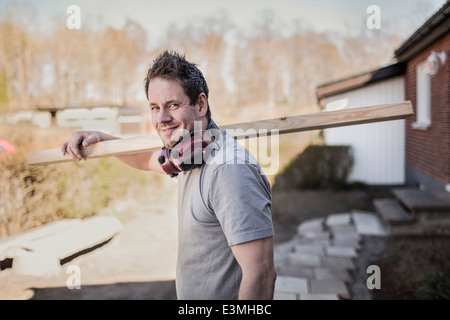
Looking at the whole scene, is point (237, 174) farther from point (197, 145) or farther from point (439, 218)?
point (439, 218)

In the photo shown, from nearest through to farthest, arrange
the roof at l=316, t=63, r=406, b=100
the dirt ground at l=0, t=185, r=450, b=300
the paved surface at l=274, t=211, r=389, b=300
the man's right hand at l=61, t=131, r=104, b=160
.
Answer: the man's right hand at l=61, t=131, r=104, b=160
the dirt ground at l=0, t=185, r=450, b=300
the paved surface at l=274, t=211, r=389, b=300
the roof at l=316, t=63, r=406, b=100

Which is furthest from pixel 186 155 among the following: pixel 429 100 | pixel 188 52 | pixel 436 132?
pixel 188 52

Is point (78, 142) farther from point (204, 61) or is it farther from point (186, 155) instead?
point (204, 61)

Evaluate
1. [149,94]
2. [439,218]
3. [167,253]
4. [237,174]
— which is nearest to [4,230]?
[167,253]

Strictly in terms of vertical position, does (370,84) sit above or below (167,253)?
above

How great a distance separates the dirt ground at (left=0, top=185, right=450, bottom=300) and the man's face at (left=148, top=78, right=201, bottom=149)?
9.36ft

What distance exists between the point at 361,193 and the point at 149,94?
29.6 feet

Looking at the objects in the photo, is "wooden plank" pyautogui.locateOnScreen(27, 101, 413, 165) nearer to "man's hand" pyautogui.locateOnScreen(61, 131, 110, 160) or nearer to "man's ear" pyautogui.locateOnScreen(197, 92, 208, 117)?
"man's hand" pyautogui.locateOnScreen(61, 131, 110, 160)

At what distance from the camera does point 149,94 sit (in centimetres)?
164

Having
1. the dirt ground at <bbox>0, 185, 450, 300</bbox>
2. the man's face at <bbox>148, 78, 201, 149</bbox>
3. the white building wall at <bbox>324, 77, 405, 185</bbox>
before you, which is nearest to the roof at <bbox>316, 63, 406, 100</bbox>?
the white building wall at <bbox>324, 77, 405, 185</bbox>

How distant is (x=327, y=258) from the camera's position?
17.4 ft

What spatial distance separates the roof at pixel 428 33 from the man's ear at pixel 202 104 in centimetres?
572

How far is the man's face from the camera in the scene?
156 centimetres
